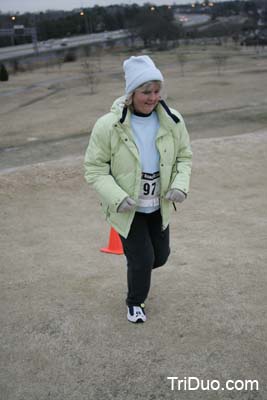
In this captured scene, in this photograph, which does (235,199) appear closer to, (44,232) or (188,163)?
(44,232)

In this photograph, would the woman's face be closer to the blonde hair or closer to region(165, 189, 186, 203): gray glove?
the blonde hair

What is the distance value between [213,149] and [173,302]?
216 inches

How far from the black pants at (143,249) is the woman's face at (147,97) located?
589mm

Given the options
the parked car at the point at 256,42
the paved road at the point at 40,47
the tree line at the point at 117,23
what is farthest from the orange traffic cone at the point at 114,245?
the tree line at the point at 117,23

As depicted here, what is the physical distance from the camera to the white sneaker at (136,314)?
9.87 feet

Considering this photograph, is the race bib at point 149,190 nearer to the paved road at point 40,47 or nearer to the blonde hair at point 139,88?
the blonde hair at point 139,88

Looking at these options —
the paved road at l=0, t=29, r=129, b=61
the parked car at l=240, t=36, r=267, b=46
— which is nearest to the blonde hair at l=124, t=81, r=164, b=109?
the paved road at l=0, t=29, r=129, b=61

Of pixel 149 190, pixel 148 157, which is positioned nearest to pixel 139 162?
pixel 148 157

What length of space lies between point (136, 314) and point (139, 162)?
3.23 ft

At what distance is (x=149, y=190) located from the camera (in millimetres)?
2723

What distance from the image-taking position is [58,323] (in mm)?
3088

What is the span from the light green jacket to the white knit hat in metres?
0.13

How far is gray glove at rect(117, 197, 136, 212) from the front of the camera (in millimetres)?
2586

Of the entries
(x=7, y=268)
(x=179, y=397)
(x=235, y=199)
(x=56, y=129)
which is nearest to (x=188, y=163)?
(x=179, y=397)
